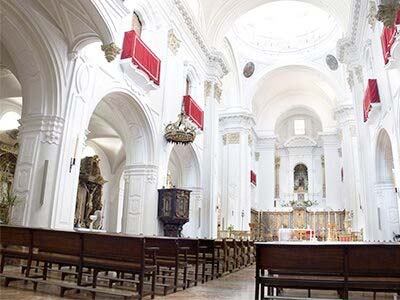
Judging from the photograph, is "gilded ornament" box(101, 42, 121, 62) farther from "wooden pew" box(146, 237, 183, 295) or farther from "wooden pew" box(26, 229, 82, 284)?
"wooden pew" box(146, 237, 183, 295)

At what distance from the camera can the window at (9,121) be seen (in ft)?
43.4

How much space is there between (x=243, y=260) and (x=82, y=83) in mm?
7492

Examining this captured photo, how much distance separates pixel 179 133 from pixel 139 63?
2.56 m

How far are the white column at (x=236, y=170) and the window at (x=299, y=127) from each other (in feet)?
29.2

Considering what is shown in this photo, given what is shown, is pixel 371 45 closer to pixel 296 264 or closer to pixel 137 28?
pixel 137 28

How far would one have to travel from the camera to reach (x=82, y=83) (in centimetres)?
805

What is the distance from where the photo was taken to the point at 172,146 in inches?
486

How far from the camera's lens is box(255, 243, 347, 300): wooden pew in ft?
14.1

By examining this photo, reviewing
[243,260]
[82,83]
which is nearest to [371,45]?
[243,260]

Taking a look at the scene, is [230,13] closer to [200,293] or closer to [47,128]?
[47,128]

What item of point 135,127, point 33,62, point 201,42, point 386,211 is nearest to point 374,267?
point 33,62

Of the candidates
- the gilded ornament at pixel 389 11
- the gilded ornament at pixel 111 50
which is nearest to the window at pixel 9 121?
the gilded ornament at pixel 111 50

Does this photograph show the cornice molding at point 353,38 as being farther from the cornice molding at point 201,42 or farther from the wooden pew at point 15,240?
the wooden pew at point 15,240

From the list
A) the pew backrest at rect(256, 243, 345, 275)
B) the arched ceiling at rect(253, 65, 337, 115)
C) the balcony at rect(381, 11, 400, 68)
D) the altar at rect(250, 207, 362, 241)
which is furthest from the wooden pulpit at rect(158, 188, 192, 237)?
the arched ceiling at rect(253, 65, 337, 115)
